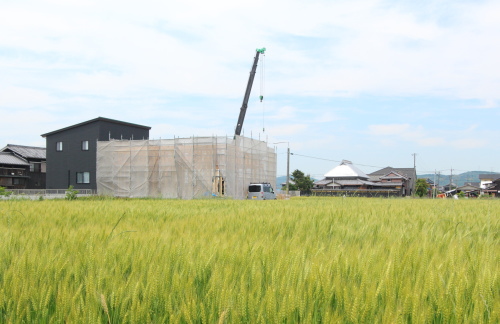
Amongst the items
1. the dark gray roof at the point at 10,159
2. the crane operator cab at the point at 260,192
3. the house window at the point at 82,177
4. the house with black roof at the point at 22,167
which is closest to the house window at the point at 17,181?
the house with black roof at the point at 22,167

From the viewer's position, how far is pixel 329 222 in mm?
3762

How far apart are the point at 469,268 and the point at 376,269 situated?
481 mm

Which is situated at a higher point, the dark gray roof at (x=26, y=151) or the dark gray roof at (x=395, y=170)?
the dark gray roof at (x=26, y=151)

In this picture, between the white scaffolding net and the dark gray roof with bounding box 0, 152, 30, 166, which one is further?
the dark gray roof with bounding box 0, 152, 30, 166

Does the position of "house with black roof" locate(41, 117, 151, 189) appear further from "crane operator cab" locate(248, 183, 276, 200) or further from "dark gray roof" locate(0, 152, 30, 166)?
"crane operator cab" locate(248, 183, 276, 200)

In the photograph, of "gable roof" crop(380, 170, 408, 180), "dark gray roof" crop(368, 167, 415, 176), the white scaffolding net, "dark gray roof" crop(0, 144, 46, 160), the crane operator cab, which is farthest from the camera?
"dark gray roof" crop(368, 167, 415, 176)

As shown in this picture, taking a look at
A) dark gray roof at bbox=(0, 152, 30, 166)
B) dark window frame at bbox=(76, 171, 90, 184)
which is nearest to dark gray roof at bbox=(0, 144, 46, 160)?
dark gray roof at bbox=(0, 152, 30, 166)

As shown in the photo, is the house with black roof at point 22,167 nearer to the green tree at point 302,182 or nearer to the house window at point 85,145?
the house window at point 85,145

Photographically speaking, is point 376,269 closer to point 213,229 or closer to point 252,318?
point 252,318

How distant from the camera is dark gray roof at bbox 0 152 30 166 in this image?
1617 inches

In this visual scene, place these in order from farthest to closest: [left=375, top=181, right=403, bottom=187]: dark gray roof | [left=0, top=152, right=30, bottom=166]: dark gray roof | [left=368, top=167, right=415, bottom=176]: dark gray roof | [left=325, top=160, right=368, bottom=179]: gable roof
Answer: [left=368, top=167, right=415, bottom=176]: dark gray roof → [left=325, top=160, right=368, bottom=179]: gable roof → [left=375, top=181, right=403, bottom=187]: dark gray roof → [left=0, top=152, right=30, bottom=166]: dark gray roof

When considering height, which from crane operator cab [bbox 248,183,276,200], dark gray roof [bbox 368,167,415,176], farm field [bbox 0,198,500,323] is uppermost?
dark gray roof [bbox 368,167,415,176]

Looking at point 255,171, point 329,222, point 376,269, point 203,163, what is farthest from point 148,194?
point 376,269

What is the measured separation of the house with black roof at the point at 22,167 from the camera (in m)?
41.2
